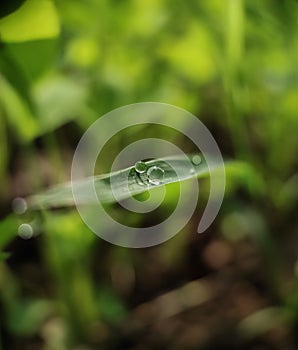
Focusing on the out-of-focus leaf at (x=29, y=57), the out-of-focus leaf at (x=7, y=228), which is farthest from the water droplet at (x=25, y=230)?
the out-of-focus leaf at (x=29, y=57)

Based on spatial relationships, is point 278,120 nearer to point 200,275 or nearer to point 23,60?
point 200,275

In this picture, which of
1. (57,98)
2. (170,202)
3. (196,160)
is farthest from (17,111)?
(196,160)

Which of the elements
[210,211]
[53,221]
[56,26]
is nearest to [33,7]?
[56,26]

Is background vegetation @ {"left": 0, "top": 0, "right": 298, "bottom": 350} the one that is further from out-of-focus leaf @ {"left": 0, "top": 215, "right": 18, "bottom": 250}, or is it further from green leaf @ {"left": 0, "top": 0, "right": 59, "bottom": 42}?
out-of-focus leaf @ {"left": 0, "top": 215, "right": 18, "bottom": 250}

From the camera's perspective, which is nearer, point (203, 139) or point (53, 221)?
point (53, 221)

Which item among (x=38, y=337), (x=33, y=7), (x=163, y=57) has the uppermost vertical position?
(x=163, y=57)

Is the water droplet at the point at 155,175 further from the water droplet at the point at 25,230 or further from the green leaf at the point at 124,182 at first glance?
the water droplet at the point at 25,230

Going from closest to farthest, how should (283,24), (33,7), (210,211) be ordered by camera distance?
(33,7) < (283,24) < (210,211)
